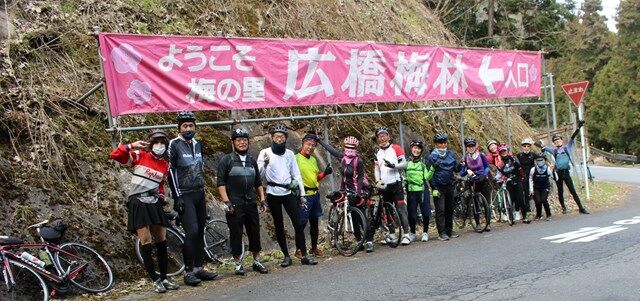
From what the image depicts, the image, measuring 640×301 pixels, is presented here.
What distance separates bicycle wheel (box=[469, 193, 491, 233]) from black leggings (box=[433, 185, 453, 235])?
0.70 metres

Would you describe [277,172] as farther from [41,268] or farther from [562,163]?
[562,163]

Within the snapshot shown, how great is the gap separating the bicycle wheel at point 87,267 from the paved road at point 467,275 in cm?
100

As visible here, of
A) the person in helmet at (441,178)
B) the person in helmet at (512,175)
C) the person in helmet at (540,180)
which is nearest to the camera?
the person in helmet at (441,178)

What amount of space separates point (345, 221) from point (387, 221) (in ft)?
3.09

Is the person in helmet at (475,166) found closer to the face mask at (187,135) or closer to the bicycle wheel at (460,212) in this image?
the bicycle wheel at (460,212)

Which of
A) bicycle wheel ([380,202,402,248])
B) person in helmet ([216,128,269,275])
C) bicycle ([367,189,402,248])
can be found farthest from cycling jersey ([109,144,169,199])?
bicycle wheel ([380,202,402,248])

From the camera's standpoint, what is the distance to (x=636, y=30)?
4191 cm

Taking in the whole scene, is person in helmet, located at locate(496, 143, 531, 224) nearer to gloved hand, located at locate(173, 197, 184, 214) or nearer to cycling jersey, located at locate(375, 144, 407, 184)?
cycling jersey, located at locate(375, 144, 407, 184)

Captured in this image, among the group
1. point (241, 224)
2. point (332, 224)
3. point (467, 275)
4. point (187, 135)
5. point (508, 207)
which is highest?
point (187, 135)

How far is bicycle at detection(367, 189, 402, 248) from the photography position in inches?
366

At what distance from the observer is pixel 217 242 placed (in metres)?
8.52

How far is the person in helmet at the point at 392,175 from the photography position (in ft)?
30.7

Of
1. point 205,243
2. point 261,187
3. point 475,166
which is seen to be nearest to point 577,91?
point 475,166

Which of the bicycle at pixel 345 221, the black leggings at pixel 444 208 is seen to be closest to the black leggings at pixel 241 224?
the bicycle at pixel 345 221
